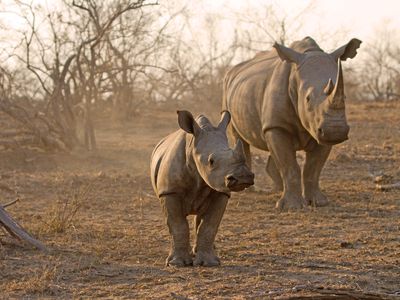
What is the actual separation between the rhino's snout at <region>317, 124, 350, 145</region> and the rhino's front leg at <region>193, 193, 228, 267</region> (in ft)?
6.94

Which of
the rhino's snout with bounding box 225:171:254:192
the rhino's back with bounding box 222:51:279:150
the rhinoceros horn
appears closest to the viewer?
the rhino's snout with bounding box 225:171:254:192

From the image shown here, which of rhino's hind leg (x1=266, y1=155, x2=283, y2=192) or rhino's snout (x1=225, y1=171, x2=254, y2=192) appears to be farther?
rhino's hind leg (x1=266, y1=155, x2=283, y2=192)

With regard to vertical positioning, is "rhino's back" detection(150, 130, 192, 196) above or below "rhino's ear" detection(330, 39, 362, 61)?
below

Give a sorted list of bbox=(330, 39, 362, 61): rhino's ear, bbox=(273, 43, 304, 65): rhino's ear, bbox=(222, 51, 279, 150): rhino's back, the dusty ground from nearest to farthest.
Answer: the dusty ground → bbox=(273, 43, 304, 65): rhino's ear → bbox=(330, 39, 362, 61): rhino's ear → bbox=(222, 51, 279, 150): rhino's back

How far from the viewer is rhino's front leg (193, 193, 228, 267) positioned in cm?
605

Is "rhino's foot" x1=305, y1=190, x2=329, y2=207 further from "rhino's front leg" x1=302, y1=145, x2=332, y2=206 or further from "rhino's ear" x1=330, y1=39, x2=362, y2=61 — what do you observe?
"rhino's ear" x1=330, y1=39, x2=362, y2=61

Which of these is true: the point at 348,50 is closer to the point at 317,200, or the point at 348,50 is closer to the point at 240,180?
the point at 317,200

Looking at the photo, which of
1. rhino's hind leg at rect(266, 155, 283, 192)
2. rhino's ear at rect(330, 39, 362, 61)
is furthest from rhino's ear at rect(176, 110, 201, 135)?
rhino's hind leg at rect(266, 155, 283, 192)

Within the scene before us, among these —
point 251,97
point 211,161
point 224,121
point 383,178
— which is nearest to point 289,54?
point 251,97

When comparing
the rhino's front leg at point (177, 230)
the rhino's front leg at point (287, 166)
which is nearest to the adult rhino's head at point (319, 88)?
the rhino's front leg at point (287, 166)

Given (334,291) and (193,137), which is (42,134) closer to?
(193,137)

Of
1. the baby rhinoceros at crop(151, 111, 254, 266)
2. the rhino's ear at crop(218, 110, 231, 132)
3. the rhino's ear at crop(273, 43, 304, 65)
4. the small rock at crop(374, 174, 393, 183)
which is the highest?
the rhino's ear at crop(273, 43, 304, 65)

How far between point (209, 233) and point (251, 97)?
3.94 metres

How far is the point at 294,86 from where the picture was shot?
29.3ft
